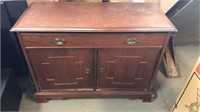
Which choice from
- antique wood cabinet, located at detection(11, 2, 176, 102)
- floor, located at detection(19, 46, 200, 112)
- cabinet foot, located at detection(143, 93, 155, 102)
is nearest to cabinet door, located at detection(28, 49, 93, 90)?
antique wood cabinet, located at detection(11, 2, 176, 102)

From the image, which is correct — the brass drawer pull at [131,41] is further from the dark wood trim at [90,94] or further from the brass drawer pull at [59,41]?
the dark wood trim at [90,94]

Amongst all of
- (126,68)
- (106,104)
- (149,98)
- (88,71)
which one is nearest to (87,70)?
(88,71)

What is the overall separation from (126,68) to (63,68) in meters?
0.43

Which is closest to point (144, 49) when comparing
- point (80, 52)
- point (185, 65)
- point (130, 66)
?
point (130, 66)

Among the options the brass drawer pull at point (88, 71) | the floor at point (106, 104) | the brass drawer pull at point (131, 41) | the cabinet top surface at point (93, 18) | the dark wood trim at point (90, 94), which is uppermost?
the cabinet top surface at point (93, 18)

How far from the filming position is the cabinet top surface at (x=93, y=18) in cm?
108

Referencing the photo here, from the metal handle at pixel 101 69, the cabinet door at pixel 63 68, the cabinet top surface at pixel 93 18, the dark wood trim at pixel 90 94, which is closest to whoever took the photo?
the cabinet top surface at pixel 93 18

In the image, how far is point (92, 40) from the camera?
114 centimetres

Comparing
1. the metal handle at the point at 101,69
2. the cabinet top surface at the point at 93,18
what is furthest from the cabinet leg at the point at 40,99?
the cabinet top surface at the point at 93,18

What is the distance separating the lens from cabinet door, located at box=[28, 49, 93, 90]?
3.95ft

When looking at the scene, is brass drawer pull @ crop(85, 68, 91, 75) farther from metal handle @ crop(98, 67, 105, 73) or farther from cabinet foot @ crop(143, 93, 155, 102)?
cabinet foot @ crop(143, 93, 155, 102)

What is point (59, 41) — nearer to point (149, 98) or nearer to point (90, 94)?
point (90, 94)

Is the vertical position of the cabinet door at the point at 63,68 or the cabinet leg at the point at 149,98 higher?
the cabinet door at the point at 63,68

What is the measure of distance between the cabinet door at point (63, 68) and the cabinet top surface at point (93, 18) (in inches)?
6.6
